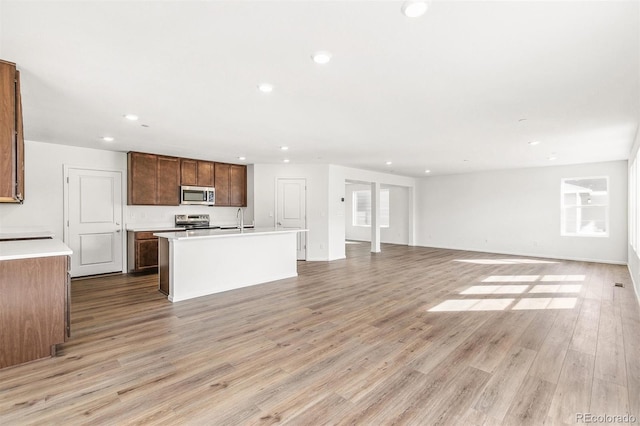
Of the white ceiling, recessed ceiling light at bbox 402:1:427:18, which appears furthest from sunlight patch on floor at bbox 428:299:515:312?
recessed ceiling light at bbox 402:1:427:18

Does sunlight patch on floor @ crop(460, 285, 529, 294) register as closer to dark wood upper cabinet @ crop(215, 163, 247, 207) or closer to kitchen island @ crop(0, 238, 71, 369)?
kitchen island @ crop(0, 238, 71, 369)

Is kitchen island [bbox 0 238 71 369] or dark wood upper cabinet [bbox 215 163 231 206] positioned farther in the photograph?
dark wood upper cabinet [bbox 215 163 231 206]

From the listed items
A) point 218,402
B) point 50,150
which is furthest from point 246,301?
point 50,150

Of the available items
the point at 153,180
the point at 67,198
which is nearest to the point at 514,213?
the point at 153,180

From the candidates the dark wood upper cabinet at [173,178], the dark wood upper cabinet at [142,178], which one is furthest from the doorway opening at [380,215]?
the dark wood upper cabinet at [142,178]

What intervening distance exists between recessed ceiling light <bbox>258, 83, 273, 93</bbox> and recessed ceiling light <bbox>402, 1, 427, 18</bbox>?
4.70 feet

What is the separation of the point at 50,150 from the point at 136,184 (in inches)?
55.3

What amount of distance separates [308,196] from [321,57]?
540cm

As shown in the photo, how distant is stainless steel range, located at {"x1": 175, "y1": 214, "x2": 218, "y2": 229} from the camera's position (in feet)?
22.1

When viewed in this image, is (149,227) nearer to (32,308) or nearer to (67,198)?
(67,198)

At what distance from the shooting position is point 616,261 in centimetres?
712

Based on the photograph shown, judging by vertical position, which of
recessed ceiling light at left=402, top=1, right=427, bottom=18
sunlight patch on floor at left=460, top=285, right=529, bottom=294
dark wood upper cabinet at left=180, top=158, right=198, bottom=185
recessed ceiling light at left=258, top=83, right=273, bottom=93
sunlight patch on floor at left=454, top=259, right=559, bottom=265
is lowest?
sunlight patch on floor at left=460, top=285, right=529, bottom=294

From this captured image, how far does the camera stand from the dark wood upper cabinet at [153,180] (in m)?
6.00

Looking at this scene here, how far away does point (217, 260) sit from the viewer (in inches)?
185
